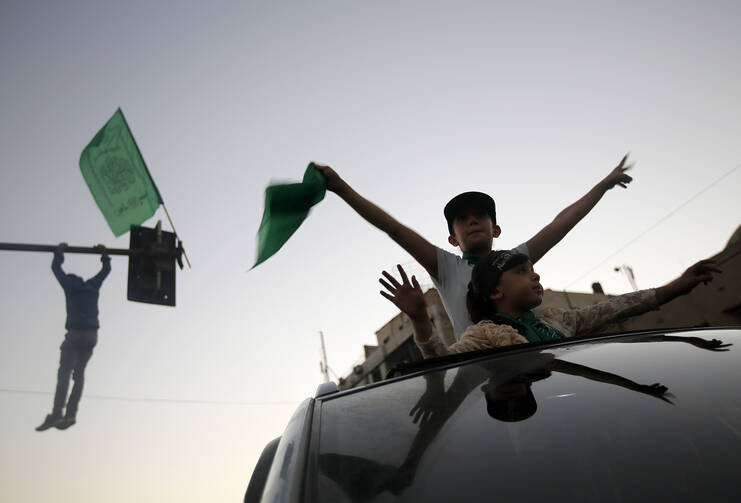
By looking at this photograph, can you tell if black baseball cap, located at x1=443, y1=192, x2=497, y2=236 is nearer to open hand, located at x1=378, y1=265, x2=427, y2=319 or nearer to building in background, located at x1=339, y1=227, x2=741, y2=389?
open hand, located at x1=378, y1=265, x2=427, y2=319

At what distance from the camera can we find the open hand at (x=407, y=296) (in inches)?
66.1

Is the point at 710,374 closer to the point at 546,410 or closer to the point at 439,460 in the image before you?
the point at 546,410

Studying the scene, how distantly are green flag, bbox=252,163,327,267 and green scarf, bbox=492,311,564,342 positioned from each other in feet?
4.02

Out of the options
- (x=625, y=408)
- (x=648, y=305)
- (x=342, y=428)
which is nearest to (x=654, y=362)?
(x=625, y=408)

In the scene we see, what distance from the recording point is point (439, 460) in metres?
0.77

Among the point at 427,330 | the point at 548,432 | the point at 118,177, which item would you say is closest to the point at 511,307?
the point at 427,330

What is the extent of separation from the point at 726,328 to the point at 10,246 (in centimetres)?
684

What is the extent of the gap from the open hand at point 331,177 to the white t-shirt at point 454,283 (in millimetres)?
676

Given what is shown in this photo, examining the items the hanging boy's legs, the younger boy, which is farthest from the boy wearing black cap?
the hanging boy's legs

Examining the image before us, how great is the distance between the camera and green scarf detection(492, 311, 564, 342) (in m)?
1.90

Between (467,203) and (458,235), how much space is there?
0.19 meters

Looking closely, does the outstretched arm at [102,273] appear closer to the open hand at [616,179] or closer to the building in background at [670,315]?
the building in background at [670,315]

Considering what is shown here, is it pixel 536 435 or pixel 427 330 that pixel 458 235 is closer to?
pixel 427 330

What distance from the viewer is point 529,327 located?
1.95 metres
